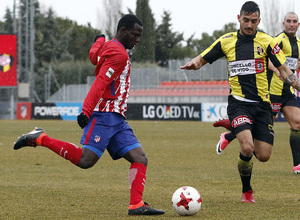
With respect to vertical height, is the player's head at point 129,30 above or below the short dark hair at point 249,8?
below

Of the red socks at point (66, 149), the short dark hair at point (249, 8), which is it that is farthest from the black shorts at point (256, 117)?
the red socks at point (66, 149)

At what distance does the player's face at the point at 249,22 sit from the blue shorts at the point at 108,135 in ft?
6.06

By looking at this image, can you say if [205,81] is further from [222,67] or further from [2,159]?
[2,159]

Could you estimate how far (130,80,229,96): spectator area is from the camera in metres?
36.2

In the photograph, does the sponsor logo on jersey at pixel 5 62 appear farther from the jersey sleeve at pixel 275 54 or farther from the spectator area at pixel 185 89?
the jersey sleeve at pixel 275 54

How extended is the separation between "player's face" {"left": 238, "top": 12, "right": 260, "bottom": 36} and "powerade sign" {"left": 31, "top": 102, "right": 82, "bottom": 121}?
91.5 feet

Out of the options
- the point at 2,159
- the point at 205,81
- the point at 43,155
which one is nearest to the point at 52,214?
the point at 2,159

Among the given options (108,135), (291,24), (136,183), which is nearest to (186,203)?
(136,183)

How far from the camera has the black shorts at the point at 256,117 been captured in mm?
6559

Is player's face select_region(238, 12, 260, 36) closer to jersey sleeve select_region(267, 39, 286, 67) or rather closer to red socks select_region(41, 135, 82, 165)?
jersey sleeve select_region(267, 39, 286, 67)

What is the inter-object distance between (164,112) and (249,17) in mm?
25981

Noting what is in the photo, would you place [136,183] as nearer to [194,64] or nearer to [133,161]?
[133,161]

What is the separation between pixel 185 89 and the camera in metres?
37.6

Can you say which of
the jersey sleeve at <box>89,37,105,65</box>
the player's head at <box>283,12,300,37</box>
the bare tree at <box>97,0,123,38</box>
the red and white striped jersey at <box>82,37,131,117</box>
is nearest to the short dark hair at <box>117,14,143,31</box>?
the red and white striped jersey at <box>82,37,131,117</box>
